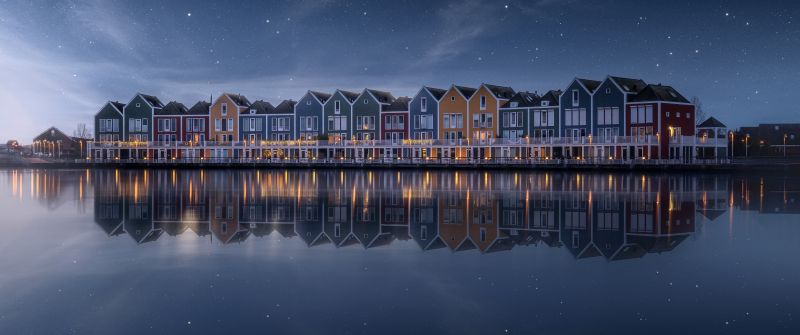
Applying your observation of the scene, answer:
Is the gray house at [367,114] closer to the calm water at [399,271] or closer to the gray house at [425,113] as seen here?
the gray house at [425,113]

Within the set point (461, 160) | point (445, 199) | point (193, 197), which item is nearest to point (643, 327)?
point (445, 199)

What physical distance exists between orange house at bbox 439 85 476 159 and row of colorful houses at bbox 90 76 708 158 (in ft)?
0.35

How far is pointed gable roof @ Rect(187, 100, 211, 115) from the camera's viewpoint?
98188 mm

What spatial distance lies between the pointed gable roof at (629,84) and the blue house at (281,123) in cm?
3798

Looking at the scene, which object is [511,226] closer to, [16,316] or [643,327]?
[643,327]

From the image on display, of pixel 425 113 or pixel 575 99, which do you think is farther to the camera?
pixel 425 113

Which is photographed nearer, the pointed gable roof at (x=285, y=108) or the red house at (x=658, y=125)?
the red house at (x=658, y=125)

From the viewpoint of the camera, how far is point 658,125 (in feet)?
235

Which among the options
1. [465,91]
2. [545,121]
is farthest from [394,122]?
[545,121]

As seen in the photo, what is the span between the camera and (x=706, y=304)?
10.0 m

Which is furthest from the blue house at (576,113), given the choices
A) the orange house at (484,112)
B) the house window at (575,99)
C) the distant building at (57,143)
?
the distant building at (57,143)

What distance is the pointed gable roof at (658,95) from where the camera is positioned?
72444 mm

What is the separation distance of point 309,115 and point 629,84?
36.2 metres

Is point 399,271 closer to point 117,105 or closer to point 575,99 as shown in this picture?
point 575,99
